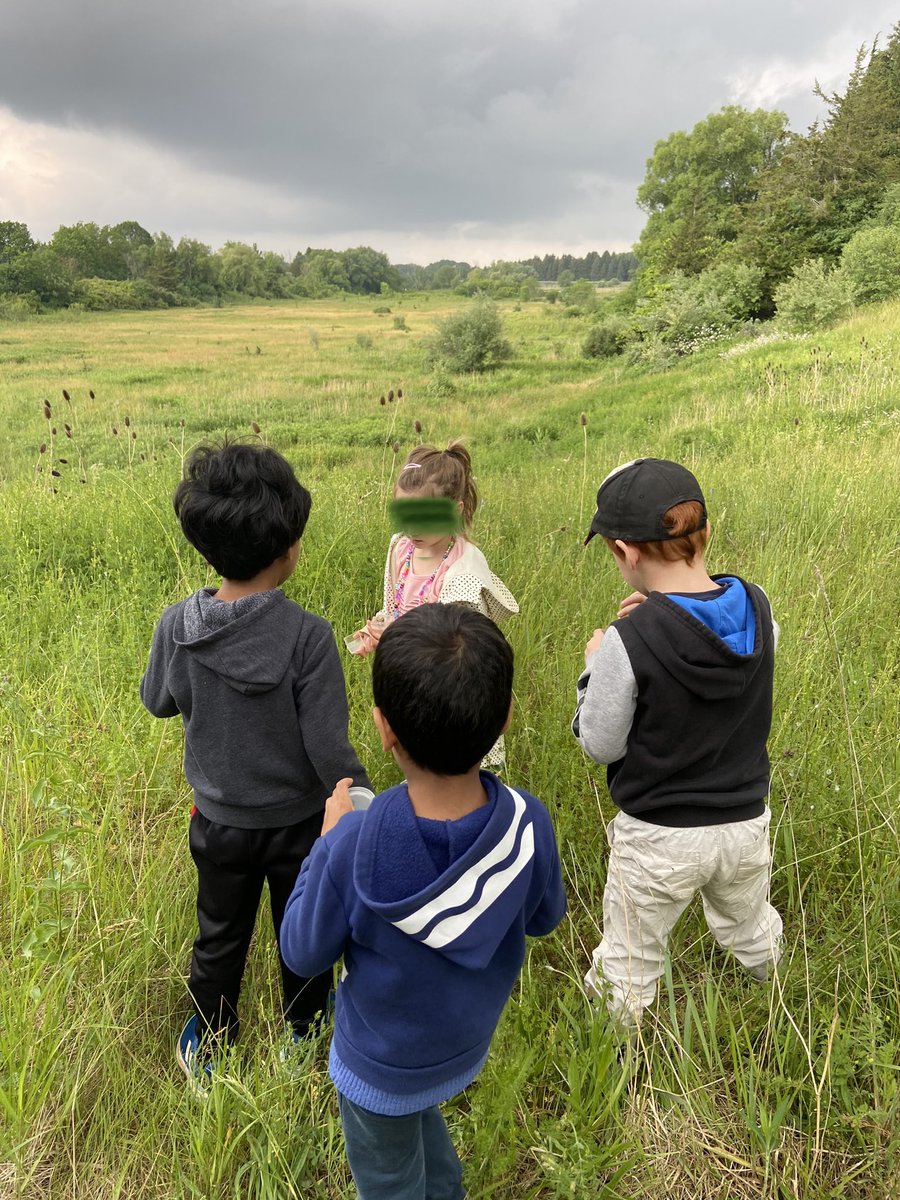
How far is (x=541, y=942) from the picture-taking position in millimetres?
1921

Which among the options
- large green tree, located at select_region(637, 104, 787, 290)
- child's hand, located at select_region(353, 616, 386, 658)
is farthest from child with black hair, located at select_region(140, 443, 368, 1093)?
large green tree, located at select_region(637, 104, 787, 290)

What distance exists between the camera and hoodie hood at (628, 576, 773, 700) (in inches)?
57.7

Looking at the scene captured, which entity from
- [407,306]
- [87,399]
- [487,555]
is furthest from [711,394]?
[407,306]

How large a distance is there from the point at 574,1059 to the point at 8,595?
4.08 meters

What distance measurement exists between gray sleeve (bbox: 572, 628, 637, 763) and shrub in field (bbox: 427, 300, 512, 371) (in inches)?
960

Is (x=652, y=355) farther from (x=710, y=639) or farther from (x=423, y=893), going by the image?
(x=423, y=893)

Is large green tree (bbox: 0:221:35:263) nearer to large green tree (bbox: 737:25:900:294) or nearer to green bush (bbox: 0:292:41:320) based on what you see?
green bush (bbox: 0:292:41:320)

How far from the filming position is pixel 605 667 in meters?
1.56

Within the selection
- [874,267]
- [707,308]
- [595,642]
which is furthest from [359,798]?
[707,308]

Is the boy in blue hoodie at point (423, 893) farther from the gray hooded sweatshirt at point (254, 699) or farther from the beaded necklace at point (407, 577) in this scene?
the beaded necklace at point (407, 577)

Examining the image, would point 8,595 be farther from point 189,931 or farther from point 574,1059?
point 574,1059

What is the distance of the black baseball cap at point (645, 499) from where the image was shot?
1.58 metres

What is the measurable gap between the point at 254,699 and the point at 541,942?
1145 millimetres

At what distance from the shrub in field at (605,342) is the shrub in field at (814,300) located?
970 centimetres
